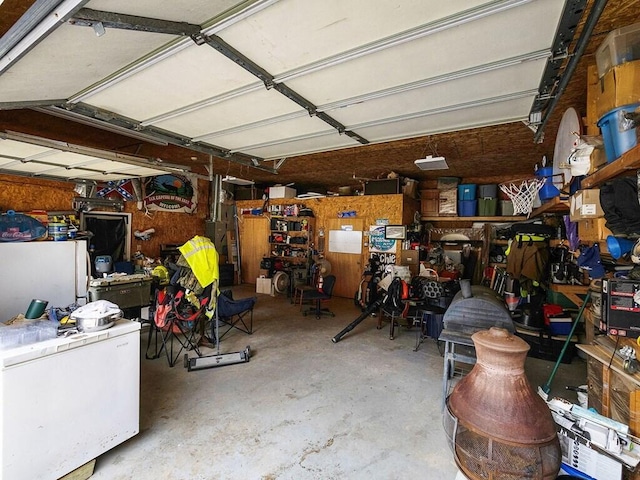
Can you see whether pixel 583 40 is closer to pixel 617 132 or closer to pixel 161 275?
pixel 617 132

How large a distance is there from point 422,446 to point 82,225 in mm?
6109

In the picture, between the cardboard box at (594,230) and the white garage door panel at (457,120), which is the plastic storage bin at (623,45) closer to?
the white garage door panel at (457,120)

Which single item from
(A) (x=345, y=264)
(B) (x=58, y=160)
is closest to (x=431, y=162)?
(A) (x=345, y=264)

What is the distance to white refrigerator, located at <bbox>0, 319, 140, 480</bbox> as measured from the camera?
1.57m

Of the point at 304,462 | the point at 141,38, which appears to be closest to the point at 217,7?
the point at 141,38

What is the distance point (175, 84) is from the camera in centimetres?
185

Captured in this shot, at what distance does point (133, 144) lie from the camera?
3883 mm

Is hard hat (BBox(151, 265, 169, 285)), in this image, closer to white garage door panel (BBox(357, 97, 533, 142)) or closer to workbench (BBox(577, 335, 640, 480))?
white garage door panel (BBox(357, 97, 533, 142))

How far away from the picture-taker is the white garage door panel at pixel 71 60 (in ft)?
4.25

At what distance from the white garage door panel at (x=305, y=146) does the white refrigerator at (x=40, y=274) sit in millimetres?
2684

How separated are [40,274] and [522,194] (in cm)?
749

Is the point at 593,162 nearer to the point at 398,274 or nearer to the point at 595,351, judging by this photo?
the point at 595,351

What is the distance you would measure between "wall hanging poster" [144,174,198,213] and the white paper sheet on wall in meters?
3.50

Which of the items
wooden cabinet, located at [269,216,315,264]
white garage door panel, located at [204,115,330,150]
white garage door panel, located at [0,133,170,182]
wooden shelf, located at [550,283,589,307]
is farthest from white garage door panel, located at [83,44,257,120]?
wooden cabinet, located at [269,216,315,264]
